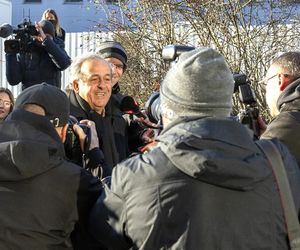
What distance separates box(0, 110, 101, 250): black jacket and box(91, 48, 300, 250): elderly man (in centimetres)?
23

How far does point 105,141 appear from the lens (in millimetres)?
3621

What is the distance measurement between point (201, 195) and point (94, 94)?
1.78 m

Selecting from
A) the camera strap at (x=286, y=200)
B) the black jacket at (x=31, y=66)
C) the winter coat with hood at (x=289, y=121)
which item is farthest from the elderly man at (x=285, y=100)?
the black jacket at (x=31, y=66)

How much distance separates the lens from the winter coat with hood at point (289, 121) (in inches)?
113

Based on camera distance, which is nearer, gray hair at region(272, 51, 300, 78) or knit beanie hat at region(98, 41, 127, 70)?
gray hair at region(272, 51, 300, 78)

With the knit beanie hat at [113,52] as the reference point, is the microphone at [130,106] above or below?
below

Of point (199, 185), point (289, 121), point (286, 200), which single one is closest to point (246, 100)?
point (289, 121)

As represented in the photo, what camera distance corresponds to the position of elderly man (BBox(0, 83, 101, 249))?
2.24 m

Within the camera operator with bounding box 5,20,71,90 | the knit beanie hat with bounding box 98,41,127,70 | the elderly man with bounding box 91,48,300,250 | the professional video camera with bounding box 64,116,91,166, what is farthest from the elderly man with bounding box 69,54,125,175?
the camera operator with bounding box 5,20,71,90

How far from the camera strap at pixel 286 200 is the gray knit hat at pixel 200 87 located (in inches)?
9.7

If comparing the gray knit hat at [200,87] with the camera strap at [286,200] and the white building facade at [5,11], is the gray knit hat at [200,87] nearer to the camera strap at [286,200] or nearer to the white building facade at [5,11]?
the camera strap at [286,200]

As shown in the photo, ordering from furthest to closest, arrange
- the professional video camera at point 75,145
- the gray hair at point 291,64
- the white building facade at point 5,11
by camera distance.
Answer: the white building facade at point 5,11
the gray hair at point 291,64
the professional video camera at point 75,145

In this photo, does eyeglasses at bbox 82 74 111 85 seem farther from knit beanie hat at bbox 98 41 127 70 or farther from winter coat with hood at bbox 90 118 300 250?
winter coat with hood at bbox 90 118 300 250

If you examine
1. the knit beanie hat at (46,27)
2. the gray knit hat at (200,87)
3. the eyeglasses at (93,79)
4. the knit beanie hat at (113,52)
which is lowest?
the eyeglasses at (93,79)
